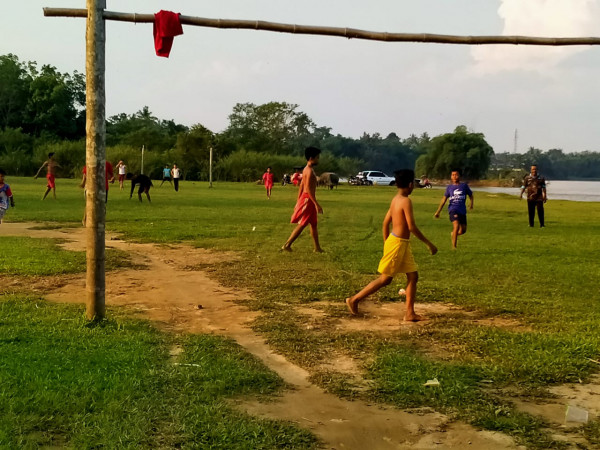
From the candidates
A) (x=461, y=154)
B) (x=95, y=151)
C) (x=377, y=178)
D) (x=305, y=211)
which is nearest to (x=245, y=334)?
(x=95, y=151)

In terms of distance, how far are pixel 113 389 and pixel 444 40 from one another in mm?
4832

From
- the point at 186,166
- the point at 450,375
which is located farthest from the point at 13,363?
the point at 186,166

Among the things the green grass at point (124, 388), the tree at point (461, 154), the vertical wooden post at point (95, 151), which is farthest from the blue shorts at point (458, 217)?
the tree at point (461, 154)

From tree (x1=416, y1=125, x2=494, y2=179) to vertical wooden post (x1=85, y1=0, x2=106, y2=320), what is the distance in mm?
84650

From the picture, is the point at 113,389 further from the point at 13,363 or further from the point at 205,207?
the point at 205,207

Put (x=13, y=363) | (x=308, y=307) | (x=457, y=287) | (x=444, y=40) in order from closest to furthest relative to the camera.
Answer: (x=13, y=363) < (x=444, y=40) < (x=308, y=307) < (x=457, y=287)

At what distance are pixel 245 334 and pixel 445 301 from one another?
2.91 m

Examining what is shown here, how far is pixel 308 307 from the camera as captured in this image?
7.66 metres

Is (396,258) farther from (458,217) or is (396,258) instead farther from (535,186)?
(535,186)

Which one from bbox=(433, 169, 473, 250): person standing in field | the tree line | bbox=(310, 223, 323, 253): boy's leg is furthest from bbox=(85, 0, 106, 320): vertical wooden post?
the tree line

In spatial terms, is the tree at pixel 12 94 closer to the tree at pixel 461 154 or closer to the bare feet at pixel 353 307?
the tree at pixel 461 154

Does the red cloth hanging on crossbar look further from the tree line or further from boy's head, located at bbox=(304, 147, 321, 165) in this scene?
the tree line

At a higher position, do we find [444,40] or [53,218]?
[444,40]

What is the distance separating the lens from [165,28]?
21.7 feet
